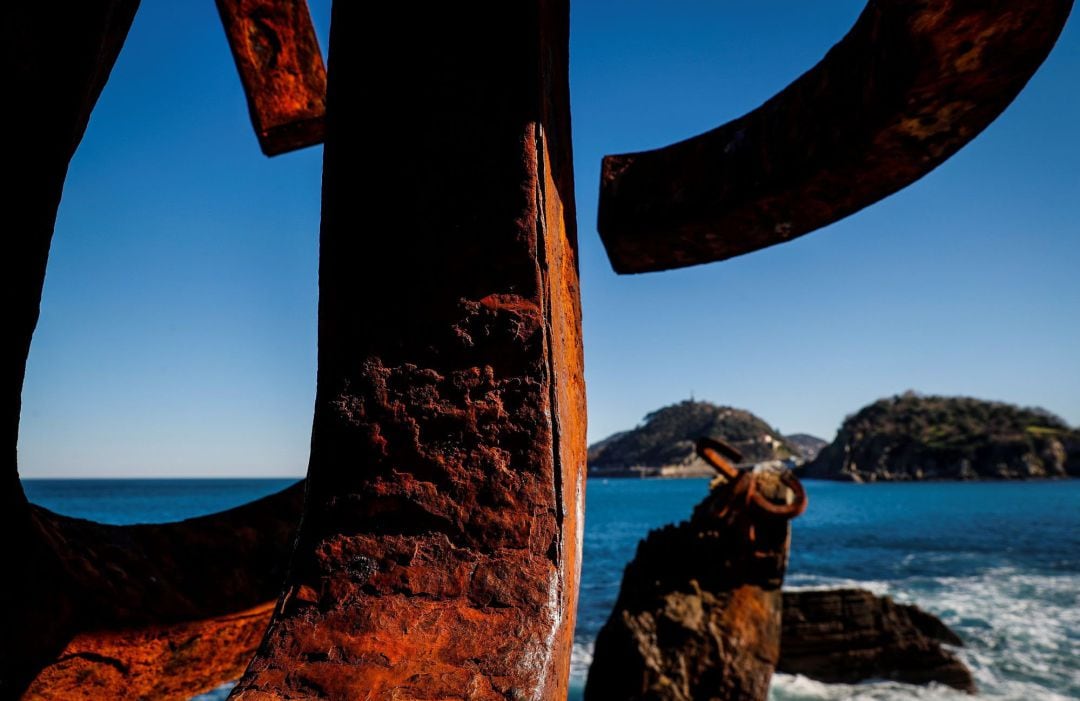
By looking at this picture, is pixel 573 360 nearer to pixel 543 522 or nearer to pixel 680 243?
pixel 543 522

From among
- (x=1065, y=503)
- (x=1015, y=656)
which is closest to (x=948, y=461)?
(x=1065, y=503)

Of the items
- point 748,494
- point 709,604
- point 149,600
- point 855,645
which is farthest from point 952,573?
point 149,600

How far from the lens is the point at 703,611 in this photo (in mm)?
6020

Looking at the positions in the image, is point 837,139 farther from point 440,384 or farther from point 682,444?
point 682,444

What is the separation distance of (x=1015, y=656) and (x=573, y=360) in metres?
14.7

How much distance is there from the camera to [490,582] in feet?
3.00

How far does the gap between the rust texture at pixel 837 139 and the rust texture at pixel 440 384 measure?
1.07m

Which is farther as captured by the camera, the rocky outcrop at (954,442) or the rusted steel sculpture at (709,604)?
the rocky outcrop at (954,442)

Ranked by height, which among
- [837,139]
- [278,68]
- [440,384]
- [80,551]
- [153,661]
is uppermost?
[278,68]

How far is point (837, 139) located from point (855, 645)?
33.9 feet

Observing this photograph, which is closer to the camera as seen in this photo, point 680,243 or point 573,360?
point 573,360

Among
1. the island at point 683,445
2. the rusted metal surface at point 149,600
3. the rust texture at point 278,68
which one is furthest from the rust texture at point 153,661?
the island at point 683,445

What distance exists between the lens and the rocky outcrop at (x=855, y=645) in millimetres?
10070

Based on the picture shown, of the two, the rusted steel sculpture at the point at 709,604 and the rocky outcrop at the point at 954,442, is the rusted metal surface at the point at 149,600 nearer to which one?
the rusted steel sculpture at the point at 709,604
